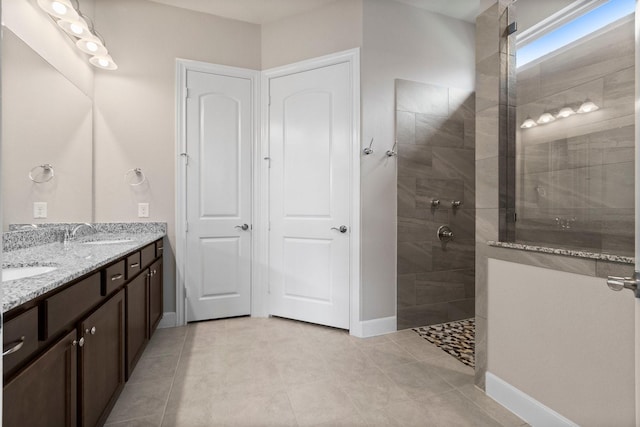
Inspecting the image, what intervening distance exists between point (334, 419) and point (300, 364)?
60 cm

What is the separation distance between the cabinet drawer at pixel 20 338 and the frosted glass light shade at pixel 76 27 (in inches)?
84.6

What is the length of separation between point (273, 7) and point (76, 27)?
4.98 feet

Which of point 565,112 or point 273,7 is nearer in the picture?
point 565,112

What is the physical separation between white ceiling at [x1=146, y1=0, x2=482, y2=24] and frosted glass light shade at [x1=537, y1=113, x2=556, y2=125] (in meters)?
1.69

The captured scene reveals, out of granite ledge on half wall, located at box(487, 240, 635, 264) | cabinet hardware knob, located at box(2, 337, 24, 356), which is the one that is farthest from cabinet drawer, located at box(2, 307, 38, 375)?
granite ledge on half wall, located at box(487, 240, 635, 264)

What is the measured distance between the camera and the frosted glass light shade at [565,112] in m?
1.69

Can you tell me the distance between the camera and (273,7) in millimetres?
→ 2938

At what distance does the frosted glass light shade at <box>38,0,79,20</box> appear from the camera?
207 centimetres

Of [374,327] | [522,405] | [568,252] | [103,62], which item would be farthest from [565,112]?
[103,62]

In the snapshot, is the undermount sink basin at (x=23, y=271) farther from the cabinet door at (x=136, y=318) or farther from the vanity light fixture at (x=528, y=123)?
the vanity light fixture at (x=528, y=123)

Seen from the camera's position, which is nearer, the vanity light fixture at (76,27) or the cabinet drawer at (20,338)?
the cabinet drawer at (20,338)

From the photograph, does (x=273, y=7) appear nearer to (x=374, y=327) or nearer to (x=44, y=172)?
(x=44, y=172)

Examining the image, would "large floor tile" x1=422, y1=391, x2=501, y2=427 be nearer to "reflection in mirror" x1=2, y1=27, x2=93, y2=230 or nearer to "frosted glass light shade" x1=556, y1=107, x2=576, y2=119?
"frosted glass light shade" x1=556, y1=107, x2=576, y2=119

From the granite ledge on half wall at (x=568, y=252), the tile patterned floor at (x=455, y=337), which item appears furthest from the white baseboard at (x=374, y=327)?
the granite ledge on half wall at (x=568, y=252)
